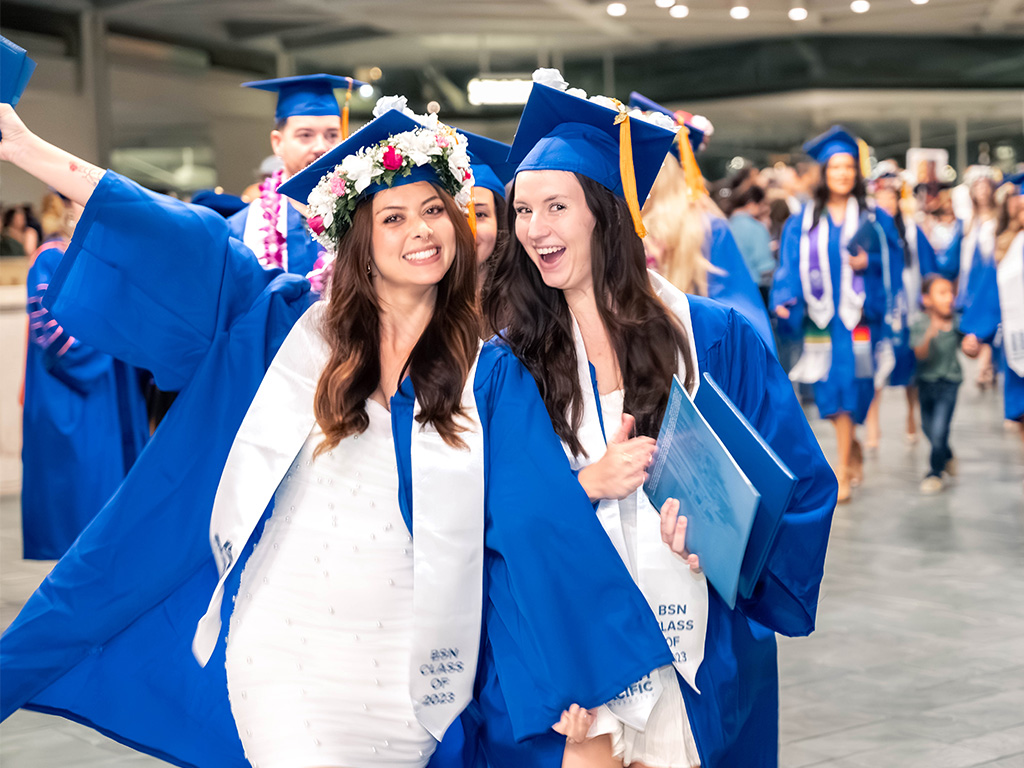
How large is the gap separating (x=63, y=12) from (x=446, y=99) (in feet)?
19.1

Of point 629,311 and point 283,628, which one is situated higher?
point 629,311

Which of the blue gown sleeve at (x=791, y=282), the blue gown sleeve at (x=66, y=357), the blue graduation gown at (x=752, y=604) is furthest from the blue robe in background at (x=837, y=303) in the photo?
the blue graduation gown at (x=752, y=604)

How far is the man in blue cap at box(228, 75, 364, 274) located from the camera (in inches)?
167

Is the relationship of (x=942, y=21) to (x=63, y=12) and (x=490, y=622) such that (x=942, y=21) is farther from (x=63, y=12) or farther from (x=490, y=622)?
(x=490, y=622)

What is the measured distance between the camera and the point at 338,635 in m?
2.36

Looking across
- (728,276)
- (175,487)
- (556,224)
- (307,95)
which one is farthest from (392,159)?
(728,276)

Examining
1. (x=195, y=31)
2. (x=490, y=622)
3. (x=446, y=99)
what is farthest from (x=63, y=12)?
(x=490, y=622)

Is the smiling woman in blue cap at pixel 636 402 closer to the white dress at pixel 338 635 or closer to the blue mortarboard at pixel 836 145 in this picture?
the white dress at pixel 338 635

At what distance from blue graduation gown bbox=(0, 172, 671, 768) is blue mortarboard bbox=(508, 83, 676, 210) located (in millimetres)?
453

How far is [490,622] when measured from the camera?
236cm

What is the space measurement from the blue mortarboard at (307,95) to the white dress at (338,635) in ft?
8.27

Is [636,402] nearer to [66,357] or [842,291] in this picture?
[66,357]

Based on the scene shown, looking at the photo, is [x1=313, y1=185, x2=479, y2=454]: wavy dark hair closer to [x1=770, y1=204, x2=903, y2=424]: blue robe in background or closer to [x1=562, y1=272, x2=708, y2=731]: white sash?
[x1=562, y1=272, x2=708, y2=731]: white sash

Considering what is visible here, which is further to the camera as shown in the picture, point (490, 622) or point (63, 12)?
point (63, 12)
